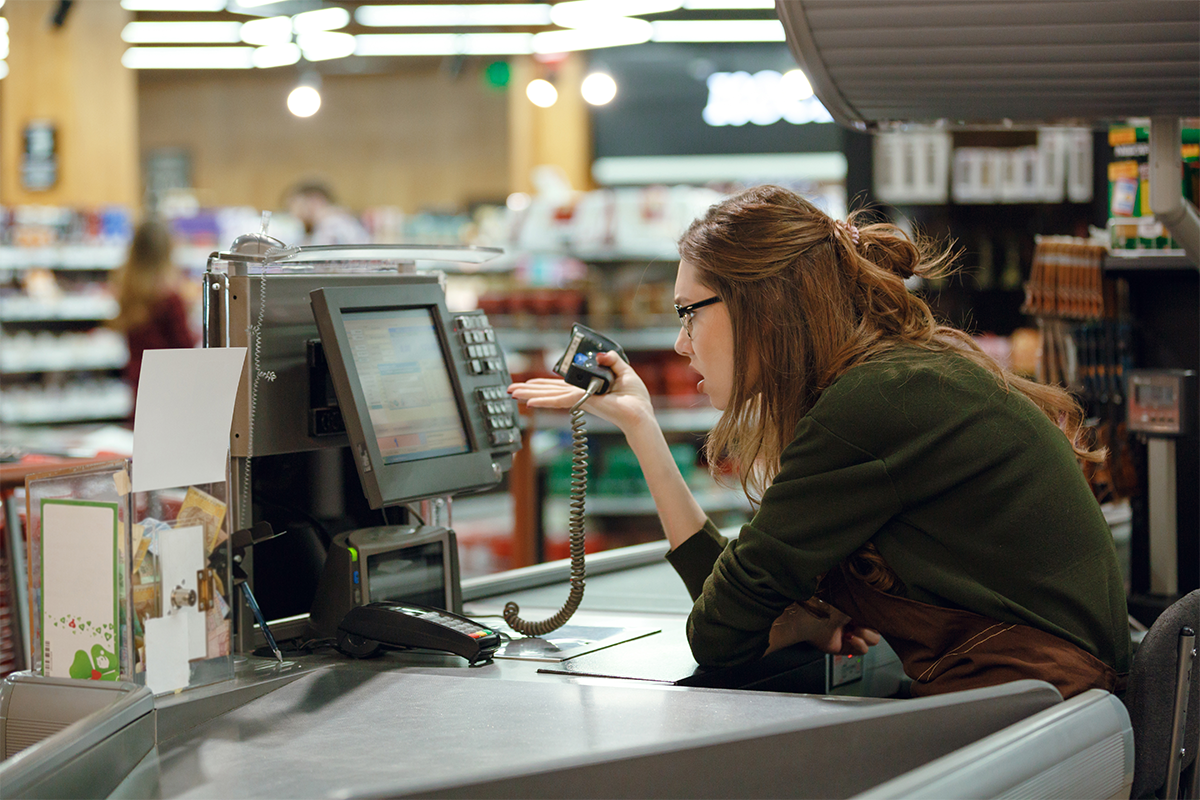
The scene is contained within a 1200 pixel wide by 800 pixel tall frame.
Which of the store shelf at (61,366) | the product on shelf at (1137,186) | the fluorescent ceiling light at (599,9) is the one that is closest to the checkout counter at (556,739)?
the product on shelf at (1137,186)

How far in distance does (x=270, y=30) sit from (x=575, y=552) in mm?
7380

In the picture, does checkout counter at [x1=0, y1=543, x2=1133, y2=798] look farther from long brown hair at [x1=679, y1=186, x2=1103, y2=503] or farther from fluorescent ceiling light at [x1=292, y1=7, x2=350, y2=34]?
fluorescent ceiling light at [x1=292, y1=7, x2=350, y2=34]

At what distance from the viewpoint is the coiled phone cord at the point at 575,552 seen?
1.71 metres

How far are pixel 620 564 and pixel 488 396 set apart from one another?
66 centimetres

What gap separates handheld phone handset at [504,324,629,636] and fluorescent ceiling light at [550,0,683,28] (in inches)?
233

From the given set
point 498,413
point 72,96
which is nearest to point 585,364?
point 498,413

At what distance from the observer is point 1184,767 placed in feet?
4.83

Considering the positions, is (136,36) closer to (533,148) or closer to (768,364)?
(533,148)

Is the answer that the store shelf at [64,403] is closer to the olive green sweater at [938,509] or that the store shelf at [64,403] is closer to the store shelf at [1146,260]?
the store shelf at [1146,260]

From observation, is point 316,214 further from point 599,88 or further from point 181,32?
point 181,32

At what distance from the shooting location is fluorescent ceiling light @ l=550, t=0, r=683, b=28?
7.27m

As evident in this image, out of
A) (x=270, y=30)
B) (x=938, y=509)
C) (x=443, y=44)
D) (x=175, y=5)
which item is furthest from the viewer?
(x=443, y=44)

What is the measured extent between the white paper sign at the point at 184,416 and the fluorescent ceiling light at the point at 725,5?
648 centimetres

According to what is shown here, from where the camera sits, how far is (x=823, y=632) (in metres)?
1.64
